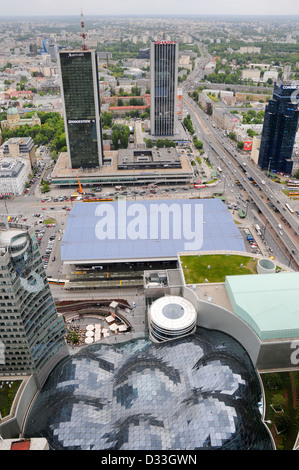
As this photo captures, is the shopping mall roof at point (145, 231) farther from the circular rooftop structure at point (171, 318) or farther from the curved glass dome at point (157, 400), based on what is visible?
the curved glass dome at point (157, 400)

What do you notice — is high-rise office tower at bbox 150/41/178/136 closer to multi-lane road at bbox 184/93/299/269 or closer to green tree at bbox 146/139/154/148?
green tree at bbox 146/139/154/148

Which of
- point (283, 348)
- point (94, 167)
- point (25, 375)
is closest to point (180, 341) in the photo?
point (283, 348)

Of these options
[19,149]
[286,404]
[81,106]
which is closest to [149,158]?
[81,106]

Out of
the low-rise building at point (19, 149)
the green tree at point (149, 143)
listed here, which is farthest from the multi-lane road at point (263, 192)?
the low-rise building at point (19, 149)

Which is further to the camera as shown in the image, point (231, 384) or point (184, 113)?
point (184, 113)

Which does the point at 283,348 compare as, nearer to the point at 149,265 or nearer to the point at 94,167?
the point at 149,265
